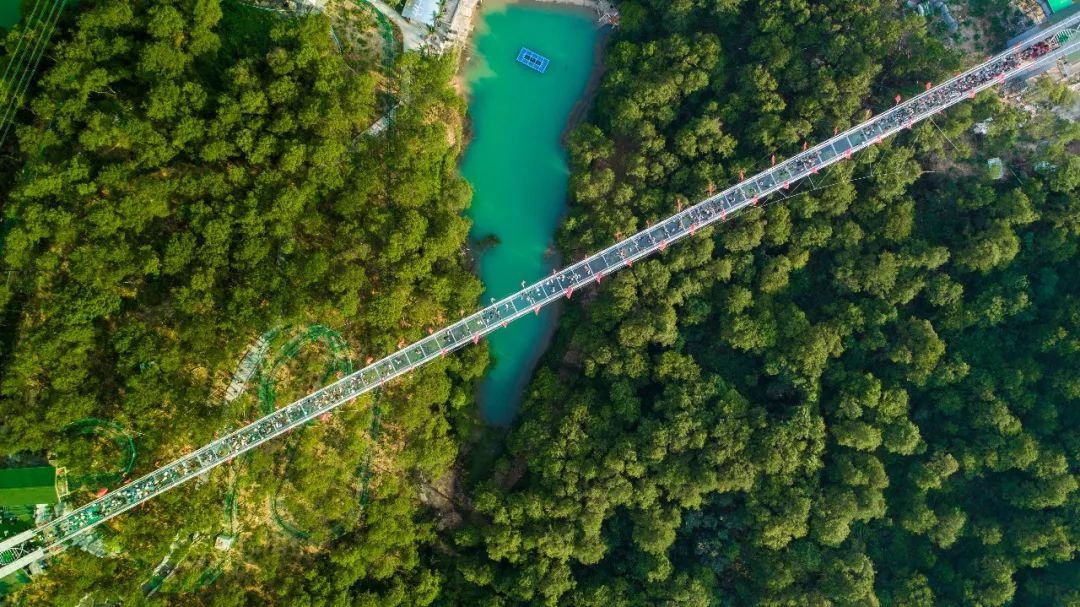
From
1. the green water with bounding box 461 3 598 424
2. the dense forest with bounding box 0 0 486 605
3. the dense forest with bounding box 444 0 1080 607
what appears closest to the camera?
the dense forest with bounding box 0 0 486 605

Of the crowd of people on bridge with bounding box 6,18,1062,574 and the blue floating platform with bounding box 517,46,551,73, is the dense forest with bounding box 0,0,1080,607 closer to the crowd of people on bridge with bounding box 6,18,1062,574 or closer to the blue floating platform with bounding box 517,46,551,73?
the crowd of people on bridge with bounding box 6,18,1062,574

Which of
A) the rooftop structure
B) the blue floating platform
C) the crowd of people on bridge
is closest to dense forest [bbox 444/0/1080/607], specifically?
the crowd of people on bridge

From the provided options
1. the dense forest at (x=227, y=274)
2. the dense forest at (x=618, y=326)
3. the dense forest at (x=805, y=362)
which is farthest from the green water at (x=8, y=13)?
the dense forest at (x=805, y=362)

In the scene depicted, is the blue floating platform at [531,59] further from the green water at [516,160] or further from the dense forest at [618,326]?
the dense forest at [618,326]

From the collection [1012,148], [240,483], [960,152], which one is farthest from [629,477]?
[1012,148]

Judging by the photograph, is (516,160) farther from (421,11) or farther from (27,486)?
(27,486)
